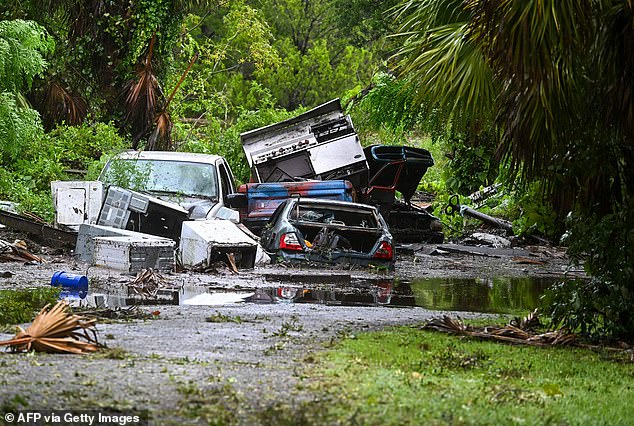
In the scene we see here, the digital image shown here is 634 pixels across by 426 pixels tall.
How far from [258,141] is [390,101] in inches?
199

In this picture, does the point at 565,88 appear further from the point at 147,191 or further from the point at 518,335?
the point at 147,191

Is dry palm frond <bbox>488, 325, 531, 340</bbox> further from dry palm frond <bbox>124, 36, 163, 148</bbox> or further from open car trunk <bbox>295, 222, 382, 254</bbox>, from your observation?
dry palm frond <bbox>124, 36, 163, 148</bbox>

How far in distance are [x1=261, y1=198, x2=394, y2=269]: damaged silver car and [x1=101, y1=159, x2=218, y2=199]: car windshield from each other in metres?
1.75

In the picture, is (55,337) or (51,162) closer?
(55,337)

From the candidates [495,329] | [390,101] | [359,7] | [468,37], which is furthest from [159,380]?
[359,7]

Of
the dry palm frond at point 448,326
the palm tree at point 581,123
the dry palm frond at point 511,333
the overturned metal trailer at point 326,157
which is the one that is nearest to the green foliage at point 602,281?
the palm tree at point 581,123

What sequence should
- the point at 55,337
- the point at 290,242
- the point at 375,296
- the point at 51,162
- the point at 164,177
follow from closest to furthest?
1. the point at 55,337
2. the point at 375,296
3. the point at 290,242
4. the point at 164,177
5. the point at 51,162

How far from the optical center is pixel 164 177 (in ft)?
58.7

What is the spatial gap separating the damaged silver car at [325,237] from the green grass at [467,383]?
7163 millimetres

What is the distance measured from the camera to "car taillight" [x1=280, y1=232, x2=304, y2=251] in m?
15.5

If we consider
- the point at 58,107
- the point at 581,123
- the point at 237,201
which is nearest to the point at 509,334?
the point at 581,123

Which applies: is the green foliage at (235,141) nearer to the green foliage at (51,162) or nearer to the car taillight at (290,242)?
the green foliage at (51,162)

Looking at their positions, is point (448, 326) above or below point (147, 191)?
below

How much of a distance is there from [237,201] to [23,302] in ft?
27.9
